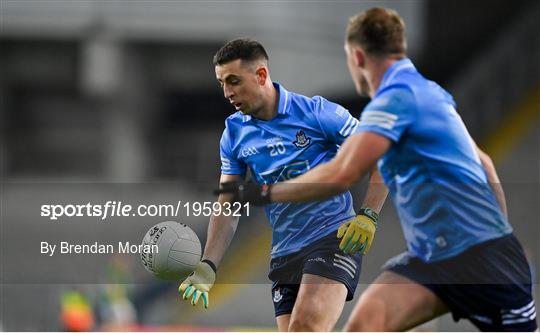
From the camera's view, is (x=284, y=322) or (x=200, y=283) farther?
(x=284, y=322)

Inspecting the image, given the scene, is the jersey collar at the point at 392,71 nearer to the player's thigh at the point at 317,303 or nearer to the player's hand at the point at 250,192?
the player's hand at the point at 250,192

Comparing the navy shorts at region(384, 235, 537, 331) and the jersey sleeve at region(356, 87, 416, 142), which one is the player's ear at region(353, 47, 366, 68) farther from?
the navy shorts at region(384, 235, 537, 331)

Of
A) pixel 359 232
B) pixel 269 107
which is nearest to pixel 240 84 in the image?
pixel 269 107

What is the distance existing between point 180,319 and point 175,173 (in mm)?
6803

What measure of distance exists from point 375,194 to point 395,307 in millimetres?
1206

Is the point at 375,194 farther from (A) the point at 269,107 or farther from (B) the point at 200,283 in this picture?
(B) the point at 200,283

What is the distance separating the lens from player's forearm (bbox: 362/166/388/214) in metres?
6.03

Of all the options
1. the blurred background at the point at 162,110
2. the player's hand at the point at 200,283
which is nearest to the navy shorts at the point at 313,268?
the player's hand at the point at 200,283

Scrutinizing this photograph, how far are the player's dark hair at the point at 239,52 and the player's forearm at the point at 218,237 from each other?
0.99 metres

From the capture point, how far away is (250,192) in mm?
5125

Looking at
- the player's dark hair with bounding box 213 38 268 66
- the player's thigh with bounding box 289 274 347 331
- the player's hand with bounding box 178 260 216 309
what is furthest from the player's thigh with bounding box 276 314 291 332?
the player's dark hair with bounding box 213 38 268 66

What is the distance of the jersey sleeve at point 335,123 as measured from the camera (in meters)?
6.16

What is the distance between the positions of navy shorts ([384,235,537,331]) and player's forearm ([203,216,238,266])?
5.25 ft

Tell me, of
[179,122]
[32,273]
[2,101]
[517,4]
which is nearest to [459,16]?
[517,4]
